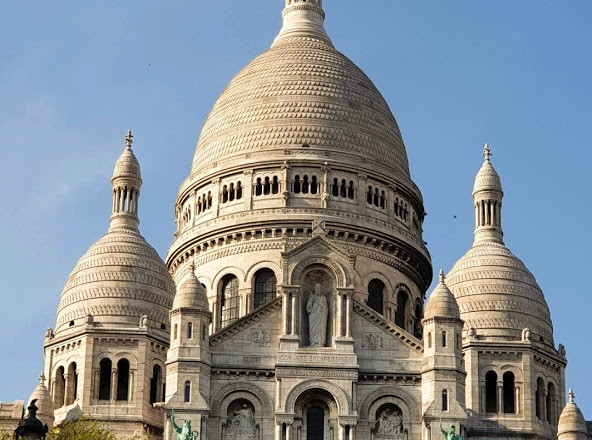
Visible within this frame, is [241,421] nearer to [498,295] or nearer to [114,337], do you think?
[114,337]

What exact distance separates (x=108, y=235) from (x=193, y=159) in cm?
817

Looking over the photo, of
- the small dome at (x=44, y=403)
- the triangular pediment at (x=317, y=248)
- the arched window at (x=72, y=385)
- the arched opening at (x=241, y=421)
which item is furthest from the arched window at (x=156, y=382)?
the triangular pediment at (x=317, y=248)

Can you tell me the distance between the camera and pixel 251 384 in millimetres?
86375

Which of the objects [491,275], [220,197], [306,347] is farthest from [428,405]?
[220,197]

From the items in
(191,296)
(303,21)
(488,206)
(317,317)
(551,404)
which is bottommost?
(551,404)

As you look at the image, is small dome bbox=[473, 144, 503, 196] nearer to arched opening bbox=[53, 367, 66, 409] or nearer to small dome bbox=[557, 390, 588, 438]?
small dome bbox=[557, 390, 588, 438]

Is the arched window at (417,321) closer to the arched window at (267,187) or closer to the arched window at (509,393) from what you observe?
the arched window at (509,393)

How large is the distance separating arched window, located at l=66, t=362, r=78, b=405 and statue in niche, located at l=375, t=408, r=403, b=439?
14.7m

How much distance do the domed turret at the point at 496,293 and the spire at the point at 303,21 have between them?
51.7 feet

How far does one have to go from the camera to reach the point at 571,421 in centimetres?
9031

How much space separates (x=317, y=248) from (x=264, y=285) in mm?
10581

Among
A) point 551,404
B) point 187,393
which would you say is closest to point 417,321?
point 551,404

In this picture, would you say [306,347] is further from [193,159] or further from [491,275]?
[193,159]

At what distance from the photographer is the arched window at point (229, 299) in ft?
324
